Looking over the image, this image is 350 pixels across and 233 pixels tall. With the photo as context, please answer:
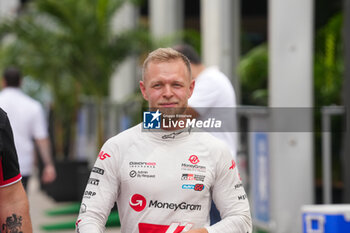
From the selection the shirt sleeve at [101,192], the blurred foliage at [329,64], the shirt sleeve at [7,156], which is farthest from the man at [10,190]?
the blurred foliage at [329,64]

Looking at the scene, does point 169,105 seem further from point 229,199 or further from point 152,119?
point 229,199

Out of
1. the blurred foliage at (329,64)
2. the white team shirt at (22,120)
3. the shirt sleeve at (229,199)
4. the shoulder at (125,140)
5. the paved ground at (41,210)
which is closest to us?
the shirt sleeve at (229,199)

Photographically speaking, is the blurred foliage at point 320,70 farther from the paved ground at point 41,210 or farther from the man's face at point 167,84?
the man's face at point 167,84

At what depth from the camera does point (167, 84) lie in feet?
9.30

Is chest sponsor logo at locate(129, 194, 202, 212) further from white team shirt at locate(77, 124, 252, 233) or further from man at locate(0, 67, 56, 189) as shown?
man at locate(0, 67, 56, 189)

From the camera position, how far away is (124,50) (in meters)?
11.5

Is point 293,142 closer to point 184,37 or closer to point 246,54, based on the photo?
point 246,54

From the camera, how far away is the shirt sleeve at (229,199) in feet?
9.21

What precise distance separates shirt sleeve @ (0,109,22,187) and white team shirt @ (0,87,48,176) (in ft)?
13.6

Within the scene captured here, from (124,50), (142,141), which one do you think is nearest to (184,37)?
(124,50)

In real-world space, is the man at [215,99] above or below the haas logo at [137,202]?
above

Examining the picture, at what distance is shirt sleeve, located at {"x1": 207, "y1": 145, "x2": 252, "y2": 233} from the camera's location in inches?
111

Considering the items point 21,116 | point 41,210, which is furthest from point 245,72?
point 41,210

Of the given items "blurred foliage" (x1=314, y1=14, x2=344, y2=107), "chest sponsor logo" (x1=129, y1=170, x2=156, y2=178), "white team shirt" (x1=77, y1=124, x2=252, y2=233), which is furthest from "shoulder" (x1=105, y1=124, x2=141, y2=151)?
"blurred foliage" (x1=314, y1=14, x2=344, y2=107)
